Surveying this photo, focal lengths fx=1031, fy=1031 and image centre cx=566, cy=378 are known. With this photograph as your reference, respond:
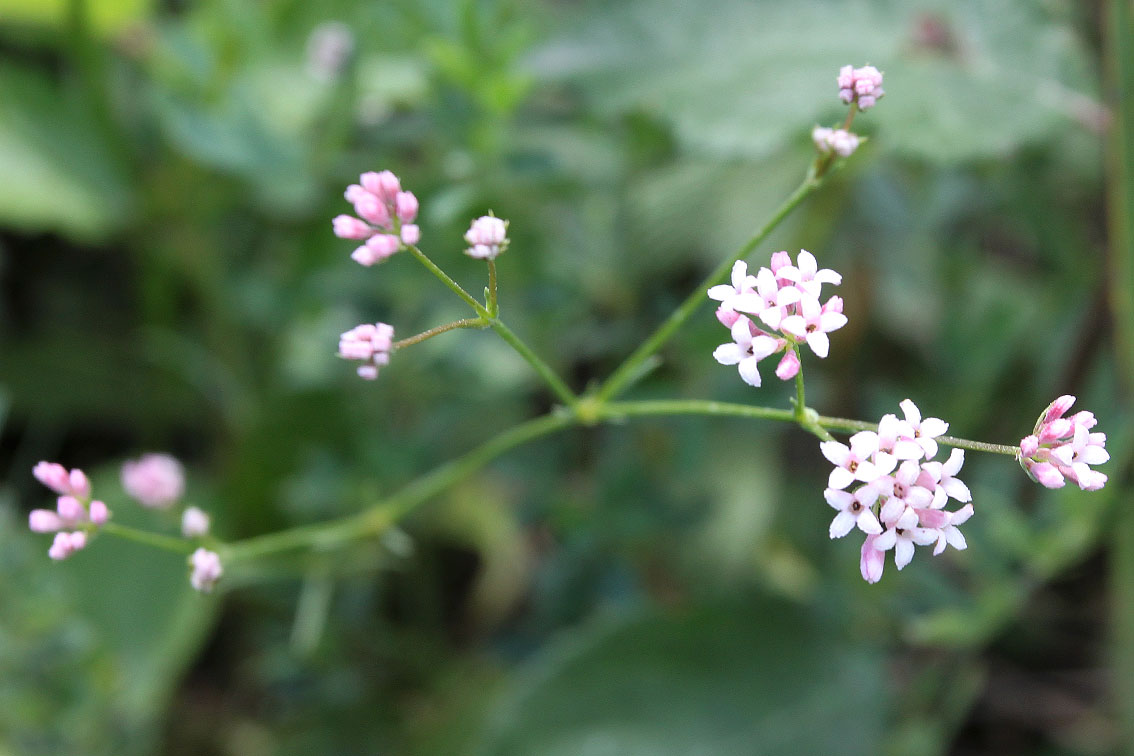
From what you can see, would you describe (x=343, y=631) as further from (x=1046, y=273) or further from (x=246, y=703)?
(x=1046, y=273)

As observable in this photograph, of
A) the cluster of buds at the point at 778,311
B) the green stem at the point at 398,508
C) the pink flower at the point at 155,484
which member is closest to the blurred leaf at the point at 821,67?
the green stem at the point at 398,508

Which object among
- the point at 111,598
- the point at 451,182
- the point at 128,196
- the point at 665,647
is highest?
the point at 128,196

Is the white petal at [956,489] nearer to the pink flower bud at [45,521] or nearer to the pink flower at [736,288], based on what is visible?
the pink flower at [736,288]

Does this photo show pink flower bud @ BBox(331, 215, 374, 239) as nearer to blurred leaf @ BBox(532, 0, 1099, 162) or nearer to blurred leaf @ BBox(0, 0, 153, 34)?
blurred leaf @ BBox(532, 0, 1099, 162)

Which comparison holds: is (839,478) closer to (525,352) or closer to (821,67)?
(525,352)

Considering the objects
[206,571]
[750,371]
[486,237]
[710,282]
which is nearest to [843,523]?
[750,371]

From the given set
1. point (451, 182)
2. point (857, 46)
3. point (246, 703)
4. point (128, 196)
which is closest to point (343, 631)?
point (246, 703)
